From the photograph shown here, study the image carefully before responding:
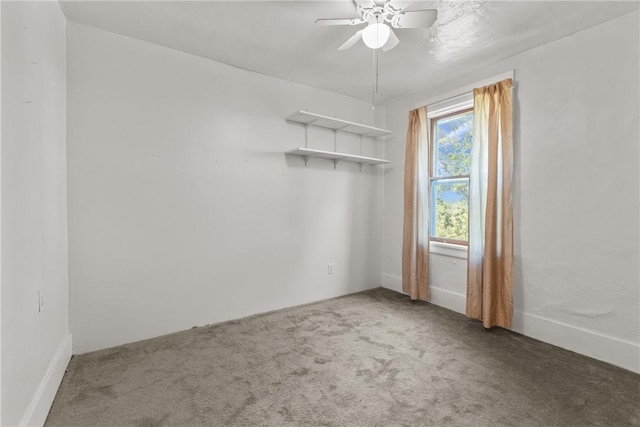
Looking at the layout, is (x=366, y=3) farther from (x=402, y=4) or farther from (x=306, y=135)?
(x=306, y=135)

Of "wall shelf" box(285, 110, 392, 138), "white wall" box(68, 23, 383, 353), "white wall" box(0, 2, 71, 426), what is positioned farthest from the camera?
"wall shelf" box(285, 110, 392, 138)

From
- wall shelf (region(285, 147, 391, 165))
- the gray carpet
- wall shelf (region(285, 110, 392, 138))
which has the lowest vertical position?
the gray carpet

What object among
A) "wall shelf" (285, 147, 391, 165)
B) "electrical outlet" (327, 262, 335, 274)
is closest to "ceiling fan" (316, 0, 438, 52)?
"wall shelf" (285, 147, 391, 165)

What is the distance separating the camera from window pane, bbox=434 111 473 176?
3201 mm

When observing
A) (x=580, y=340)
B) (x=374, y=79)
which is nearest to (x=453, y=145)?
(x=374, y=79)

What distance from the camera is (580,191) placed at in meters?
2.35

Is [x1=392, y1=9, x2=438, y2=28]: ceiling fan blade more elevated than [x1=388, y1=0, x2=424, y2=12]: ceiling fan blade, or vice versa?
[x1=388, y1=0, x2=424, y2=12]: ceiling fan blade

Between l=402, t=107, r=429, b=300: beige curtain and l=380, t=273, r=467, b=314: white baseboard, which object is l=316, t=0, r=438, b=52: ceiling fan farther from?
l=380, t=273, r=467, b=314: white baseboard

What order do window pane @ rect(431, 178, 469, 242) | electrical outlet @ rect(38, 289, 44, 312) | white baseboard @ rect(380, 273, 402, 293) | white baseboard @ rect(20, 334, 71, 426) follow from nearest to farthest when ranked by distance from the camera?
white baseboard @ rect(20, 334, 71, 426) → electrical outlet @ rect(38, 289, 44, 312) → window pane @ rect(431, 178, 469, 242) → white baseboard @ rect(380, 273, 402, 293)

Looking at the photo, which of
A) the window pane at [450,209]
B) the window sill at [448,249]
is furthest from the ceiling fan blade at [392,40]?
the window sill at [448,249]

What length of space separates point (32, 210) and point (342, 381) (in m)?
1.98

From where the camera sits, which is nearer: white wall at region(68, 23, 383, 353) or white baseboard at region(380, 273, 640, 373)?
white baseboard at region(380, 273, 640, 373)

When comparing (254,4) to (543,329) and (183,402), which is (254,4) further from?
(543,329)

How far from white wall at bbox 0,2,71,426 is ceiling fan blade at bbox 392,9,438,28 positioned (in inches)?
76.5
